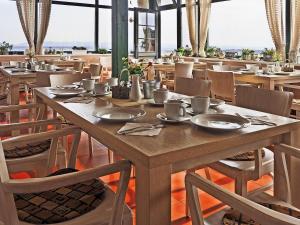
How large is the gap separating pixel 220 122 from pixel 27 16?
8236 millimetres

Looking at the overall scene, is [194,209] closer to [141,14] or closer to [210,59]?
[210,59]

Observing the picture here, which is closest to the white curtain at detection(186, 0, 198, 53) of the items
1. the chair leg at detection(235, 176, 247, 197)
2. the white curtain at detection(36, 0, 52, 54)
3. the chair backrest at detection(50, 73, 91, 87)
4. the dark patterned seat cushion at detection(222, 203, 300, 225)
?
the white curtain at detection(36, 0, 52, 54)

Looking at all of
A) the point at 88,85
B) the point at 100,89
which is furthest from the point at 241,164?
the point at 88,85

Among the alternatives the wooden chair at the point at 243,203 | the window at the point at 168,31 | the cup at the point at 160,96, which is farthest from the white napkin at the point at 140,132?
the window at the point at 168,31

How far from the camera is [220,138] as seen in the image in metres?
1.26

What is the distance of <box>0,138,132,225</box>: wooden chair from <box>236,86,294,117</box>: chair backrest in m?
1.04

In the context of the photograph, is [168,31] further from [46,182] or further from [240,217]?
[46,182]

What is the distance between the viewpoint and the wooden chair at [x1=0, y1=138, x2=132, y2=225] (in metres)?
1.11

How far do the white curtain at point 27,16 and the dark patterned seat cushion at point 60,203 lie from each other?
7629mm

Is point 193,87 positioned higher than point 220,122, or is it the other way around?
point 193,87

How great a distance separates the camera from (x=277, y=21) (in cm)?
623

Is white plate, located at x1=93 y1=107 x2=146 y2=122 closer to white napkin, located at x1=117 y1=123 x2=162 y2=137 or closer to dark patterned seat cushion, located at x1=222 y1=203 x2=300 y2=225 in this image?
white napkin, located at x1=117 y1=123 x2=162 y2=137

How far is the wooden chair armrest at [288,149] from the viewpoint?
1397 mm

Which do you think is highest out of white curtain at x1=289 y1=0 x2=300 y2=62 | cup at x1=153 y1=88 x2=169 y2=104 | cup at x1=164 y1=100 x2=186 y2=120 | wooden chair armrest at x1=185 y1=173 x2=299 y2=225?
white curtain at x1=289 y1=0 x2=300 y2=62
